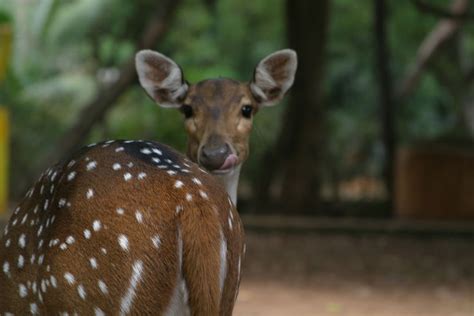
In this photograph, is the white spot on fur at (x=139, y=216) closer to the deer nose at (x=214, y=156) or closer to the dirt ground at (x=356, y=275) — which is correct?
the deer nose at (x=214, y=156)

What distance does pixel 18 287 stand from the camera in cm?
341

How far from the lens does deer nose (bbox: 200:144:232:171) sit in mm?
4188

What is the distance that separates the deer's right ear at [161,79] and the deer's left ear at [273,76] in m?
0.36

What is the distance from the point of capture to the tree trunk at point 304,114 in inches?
557

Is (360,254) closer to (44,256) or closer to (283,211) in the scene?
(283,211)

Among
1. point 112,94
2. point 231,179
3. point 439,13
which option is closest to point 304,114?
point 439,13

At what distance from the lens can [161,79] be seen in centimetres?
466

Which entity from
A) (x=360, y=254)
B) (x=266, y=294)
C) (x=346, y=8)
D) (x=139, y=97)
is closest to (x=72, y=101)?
(x=139, y=97)

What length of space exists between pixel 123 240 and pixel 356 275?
23.3 ft

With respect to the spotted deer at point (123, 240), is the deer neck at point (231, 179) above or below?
below

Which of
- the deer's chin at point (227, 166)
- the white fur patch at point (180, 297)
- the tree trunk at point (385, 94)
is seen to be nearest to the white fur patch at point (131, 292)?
the white fur patch at point (180, 297)

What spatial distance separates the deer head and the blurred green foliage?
1264 cm

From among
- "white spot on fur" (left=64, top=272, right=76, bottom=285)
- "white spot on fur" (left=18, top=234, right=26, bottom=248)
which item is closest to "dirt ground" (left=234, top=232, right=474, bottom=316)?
"white spot on fur" (left=18, top=234, right=26, bottom=248)

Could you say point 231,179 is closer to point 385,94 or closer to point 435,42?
point 385,94
